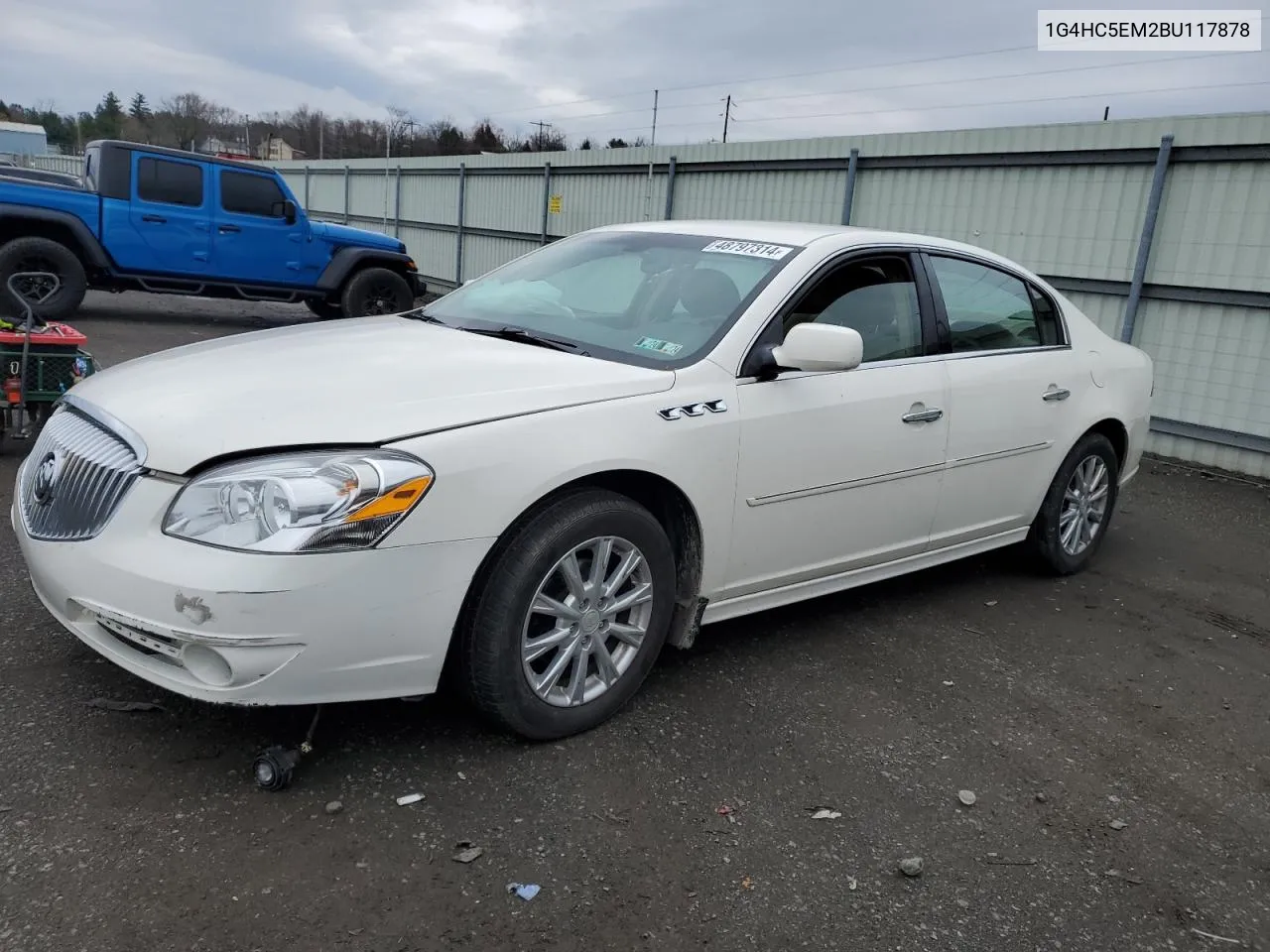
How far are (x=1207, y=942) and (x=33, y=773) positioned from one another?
9.83 ft

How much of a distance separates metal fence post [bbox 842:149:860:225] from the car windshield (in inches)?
274

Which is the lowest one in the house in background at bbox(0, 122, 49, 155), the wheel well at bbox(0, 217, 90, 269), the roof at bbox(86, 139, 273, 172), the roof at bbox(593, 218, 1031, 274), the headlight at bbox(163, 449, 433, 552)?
the headlight at bbox(163, 449, 433, 552)

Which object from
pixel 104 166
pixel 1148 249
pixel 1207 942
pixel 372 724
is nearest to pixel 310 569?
pixel 372 724

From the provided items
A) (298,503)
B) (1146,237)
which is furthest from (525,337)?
(1146,237)

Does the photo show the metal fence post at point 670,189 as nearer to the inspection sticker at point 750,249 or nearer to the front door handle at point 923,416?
the inspection sticker at point 750,249

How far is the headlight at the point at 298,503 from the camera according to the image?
2486 millimetres

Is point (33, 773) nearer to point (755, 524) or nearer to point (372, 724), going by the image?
point (372, 724)

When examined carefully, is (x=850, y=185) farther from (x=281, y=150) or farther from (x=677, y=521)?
(x=281, y=150)

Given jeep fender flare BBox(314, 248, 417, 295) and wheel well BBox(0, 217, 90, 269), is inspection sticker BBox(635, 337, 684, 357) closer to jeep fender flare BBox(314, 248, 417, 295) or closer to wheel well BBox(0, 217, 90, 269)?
wheel well BBox(0, 217, 90, 269)

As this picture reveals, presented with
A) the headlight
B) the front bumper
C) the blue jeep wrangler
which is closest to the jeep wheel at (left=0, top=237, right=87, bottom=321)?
the blue jeep wrangler

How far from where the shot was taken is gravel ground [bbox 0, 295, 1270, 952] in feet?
7.57

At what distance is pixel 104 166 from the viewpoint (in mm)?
11336

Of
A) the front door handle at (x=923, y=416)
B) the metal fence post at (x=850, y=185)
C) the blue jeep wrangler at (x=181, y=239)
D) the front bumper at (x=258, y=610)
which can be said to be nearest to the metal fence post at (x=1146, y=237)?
the metal fence post at (x=850, y=185)

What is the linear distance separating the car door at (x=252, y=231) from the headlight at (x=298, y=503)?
1077cm
